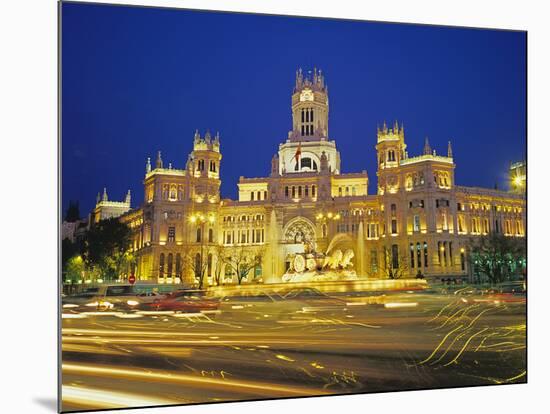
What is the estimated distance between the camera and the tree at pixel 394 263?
31.0 ft

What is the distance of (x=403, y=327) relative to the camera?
901 centimetres

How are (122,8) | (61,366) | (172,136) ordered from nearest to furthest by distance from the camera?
(61,366) < (122,8) < (172,136)

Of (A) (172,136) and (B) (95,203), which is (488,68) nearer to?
(A) (172,136)

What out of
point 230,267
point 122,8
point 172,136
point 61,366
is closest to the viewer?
point 61,366

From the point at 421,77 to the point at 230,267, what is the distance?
3865 millimetres

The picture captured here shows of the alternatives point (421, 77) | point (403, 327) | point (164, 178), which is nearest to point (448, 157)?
point (421, 77)

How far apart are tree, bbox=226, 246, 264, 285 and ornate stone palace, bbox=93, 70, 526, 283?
16 millimetres

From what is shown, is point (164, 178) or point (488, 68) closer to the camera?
point (164, 178)

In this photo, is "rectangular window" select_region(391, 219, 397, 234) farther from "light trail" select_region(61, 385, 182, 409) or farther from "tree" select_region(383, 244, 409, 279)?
"light trail" select_region(61, 385, 182, 409)

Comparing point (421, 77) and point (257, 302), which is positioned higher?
point (421, 77)

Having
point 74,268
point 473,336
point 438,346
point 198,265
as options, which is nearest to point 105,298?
point 74,268

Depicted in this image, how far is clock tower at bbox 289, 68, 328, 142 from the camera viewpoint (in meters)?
8.91

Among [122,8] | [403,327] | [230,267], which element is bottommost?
[403,327]

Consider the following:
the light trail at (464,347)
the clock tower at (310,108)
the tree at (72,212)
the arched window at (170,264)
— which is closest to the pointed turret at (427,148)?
the clock tower at (310,108)
